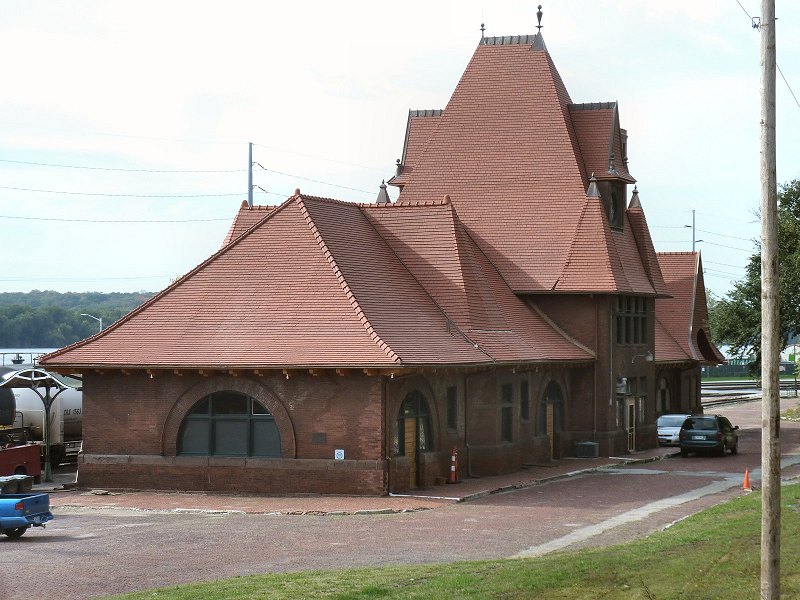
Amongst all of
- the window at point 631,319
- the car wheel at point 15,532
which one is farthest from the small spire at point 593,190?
the car wheel at point 15,532

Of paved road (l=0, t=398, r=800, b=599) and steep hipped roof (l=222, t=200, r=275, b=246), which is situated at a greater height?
steep hipped roof (l=222, t=200, r=275, b=246)

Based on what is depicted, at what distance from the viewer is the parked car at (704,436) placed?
1927 inches

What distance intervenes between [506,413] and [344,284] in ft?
27.3

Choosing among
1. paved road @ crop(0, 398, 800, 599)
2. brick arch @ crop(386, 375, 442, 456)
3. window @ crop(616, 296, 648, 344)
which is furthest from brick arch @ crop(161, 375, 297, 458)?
window @ crop(616, 296, 648, 344)

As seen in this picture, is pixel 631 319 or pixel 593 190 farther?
pixel 631 319

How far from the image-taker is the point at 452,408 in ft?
128

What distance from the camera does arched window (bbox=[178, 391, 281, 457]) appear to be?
35781 mm

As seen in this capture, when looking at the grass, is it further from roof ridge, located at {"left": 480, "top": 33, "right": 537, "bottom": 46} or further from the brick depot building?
roof ridge, located at {"left": 480, "top": 33, "right": 537, "bottom": 46}

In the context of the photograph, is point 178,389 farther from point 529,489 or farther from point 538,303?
point 538,303

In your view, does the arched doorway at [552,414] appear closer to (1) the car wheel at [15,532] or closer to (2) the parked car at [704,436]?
(2) the parked car at [704,436]

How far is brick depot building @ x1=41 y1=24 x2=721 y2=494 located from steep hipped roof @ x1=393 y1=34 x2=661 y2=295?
81 mm

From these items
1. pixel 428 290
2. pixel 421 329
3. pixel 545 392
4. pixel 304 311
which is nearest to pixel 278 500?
pixel 304 311

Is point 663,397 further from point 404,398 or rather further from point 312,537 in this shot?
point 312,537

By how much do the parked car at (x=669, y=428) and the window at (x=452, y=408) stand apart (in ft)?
64.3
